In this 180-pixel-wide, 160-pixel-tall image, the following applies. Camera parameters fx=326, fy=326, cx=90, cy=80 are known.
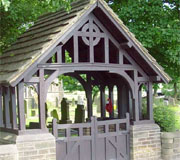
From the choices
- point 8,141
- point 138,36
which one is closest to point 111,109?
point 138,36

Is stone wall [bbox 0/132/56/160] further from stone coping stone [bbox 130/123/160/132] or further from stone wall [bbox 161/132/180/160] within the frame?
stone wall [bbox 161/132/180/160]

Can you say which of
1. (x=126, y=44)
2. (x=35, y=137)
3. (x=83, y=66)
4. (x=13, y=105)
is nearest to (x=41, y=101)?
(x=13, y=105)

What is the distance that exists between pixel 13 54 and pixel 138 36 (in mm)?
5140

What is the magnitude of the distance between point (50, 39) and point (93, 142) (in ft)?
9.87

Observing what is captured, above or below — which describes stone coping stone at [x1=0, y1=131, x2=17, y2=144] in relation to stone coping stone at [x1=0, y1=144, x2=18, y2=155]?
above

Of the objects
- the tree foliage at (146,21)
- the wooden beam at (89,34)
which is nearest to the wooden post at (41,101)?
the wooden beam at (89,34)

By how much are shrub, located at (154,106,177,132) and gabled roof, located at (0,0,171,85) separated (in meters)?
1.54

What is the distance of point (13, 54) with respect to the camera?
9258 mm

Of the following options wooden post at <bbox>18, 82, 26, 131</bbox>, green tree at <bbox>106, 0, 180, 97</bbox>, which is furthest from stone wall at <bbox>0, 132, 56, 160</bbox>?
green tree at <bbox>106, 0, 180, 97</bbox>

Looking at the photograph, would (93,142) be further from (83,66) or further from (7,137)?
(7,137)

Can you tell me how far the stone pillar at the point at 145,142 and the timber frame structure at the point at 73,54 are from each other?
0.23m

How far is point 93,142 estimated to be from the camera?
8812 millimetres

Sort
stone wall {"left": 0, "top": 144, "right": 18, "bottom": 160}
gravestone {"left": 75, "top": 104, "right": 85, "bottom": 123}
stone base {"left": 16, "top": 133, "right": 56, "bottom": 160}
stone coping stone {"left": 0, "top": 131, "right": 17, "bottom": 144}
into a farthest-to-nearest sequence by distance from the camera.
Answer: gravestone {"left": 75, "top": 104, "right": 85, "bottom": 123}
stone coping stone {"left": 0, "top": 131, "right": 17, "bottom": 144}
stone base {"left": 16, "top": 133, "right": 56, "bottom": 160}
stone wall {"left": 0, "top": 144, "right": 18, "bottom": 160}

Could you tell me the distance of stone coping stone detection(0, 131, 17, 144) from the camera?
25.9 ft
